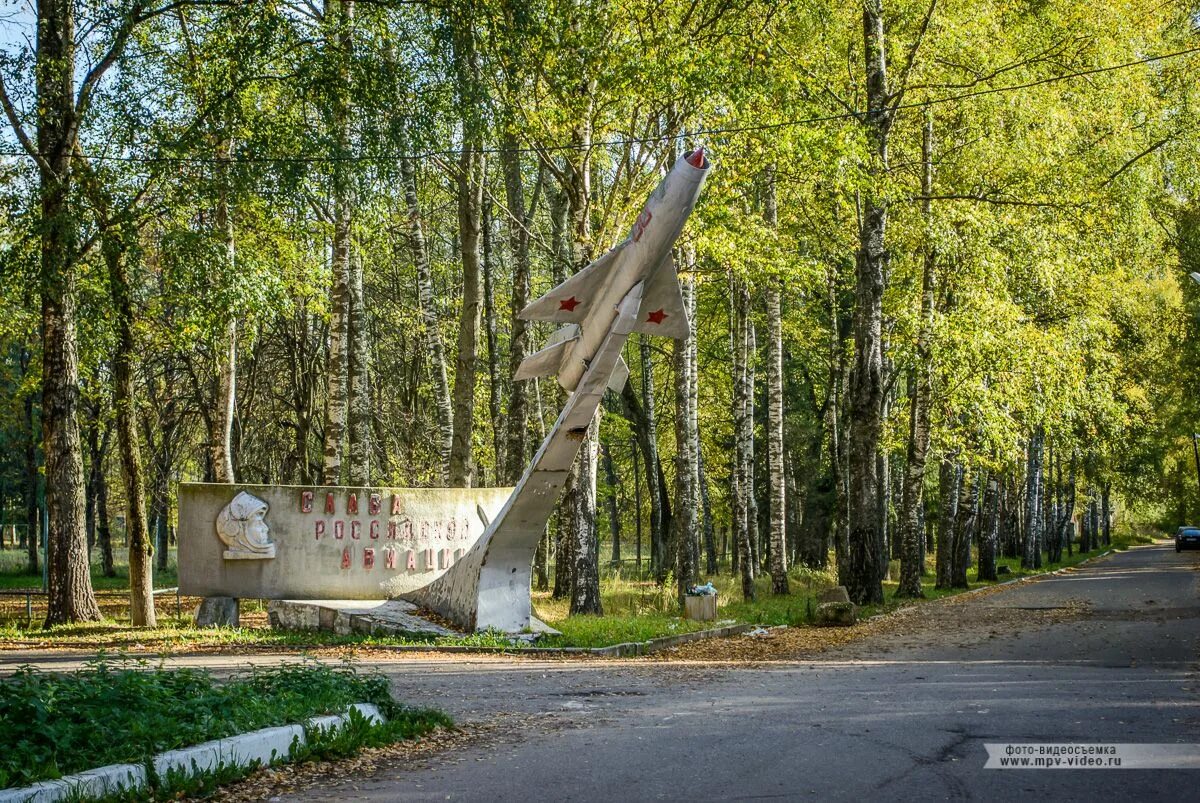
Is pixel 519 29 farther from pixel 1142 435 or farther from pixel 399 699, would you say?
pixel 1142 435

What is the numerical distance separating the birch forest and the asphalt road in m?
7.29

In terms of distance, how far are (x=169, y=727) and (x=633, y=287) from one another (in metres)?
9.38

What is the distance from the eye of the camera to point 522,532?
1606 centimetres

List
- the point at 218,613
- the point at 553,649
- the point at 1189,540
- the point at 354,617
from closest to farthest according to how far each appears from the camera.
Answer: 1. the point at 553,649
2. the point at 354,617
3. the point at 218,613
4. the point at 1189,540

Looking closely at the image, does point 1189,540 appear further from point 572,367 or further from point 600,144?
point 572,367

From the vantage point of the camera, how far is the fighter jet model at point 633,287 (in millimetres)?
13539

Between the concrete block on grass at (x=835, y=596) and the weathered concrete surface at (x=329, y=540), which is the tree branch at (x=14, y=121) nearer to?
the weathered concrete surface at (x=329, y=540)

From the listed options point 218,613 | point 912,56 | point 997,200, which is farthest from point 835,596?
point 912,56

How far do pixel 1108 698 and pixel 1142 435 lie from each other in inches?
1518

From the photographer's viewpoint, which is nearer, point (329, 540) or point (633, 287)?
point (633, 287)

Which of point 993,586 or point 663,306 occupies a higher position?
point 663,306

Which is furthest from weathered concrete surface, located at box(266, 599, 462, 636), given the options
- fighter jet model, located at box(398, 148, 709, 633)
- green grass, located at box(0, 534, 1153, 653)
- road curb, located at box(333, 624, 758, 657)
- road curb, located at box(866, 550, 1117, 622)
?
road curb, located at box(866, 550, 1117, 622)

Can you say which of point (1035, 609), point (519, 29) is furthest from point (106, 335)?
point (1035, 609)

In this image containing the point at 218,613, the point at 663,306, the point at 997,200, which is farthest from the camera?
the point at 997,200
